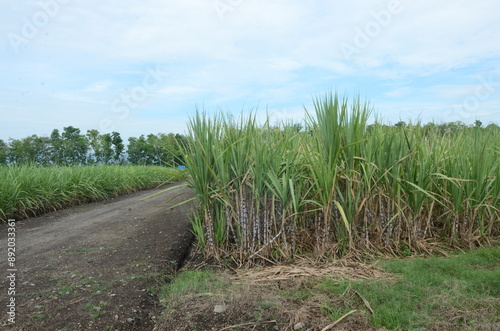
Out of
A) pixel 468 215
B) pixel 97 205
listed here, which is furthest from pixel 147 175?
pixel 468 215

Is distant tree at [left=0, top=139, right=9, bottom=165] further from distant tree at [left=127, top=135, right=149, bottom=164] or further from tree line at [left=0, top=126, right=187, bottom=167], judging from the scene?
distant tree at [left=127, top=135, right=149, bottom=164]

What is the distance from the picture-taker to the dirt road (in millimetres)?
2320

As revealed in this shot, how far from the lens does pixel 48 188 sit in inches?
255

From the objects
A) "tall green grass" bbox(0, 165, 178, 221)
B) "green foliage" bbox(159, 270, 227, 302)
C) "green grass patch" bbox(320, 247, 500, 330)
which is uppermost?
"tall green grass" bbox(0, 165, 178, 221)

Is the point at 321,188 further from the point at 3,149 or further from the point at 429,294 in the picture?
the point at 3,149

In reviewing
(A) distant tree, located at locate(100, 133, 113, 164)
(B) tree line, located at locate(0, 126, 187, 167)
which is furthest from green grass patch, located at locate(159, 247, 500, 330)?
(A) distant tree, located at locate(100, 133, 113, 164)

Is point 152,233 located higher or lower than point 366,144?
lower

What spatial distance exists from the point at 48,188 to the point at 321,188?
17.6 feet

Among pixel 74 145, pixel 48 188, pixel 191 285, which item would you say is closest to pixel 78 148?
pixel 74 145

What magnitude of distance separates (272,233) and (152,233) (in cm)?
154

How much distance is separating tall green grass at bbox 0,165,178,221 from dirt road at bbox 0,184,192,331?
25.4 inches

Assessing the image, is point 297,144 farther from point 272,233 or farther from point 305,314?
point 305,314

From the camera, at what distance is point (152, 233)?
13.7 feet

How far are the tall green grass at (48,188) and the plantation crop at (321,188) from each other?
1.44 m
